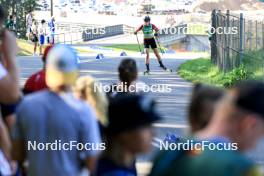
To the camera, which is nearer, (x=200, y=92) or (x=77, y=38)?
(x=200, y=92)

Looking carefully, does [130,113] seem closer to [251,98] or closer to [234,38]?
[251,98]

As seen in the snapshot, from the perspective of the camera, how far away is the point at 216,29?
88.1 feet

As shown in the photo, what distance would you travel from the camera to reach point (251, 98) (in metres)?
3.37

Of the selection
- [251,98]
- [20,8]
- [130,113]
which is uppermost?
[251,98]

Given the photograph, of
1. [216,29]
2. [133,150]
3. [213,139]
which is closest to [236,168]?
[213,139]

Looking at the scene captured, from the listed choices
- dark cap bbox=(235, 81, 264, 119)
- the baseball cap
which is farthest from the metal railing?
dark cap bbox=(235, 81, 264, 119)

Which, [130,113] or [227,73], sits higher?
[130,113]

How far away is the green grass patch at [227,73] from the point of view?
19.6 meters

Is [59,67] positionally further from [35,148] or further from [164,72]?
[164,72]

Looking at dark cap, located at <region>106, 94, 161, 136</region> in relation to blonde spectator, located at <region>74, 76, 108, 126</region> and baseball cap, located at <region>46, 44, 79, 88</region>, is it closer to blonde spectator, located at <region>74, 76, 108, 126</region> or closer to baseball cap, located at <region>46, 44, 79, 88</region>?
baseball cap, located at <region>46, 44, 79, 88</region>

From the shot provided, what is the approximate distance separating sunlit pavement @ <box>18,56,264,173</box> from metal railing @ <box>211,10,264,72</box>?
1407 millimetres

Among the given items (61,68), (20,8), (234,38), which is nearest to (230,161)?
(61,68)

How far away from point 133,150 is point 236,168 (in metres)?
0.96

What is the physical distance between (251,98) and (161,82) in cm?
1823
